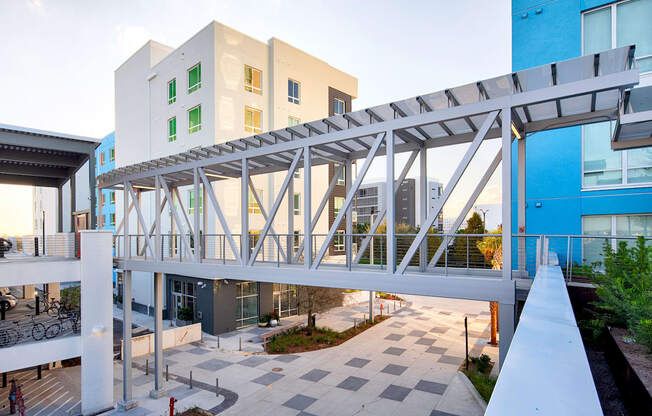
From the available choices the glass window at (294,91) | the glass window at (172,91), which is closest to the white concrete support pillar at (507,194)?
the glass window at (294,91)

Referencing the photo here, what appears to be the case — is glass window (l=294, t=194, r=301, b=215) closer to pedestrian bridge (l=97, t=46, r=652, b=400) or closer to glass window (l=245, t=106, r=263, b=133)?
glass window (l=245, t=106, r=263, b=133)

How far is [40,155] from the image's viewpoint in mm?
19562

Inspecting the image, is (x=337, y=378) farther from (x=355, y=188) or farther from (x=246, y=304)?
(x=246, y=304)

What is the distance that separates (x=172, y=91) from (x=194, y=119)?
4.63 metres

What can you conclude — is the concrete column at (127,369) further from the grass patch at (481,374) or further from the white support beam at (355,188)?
the grass patch at (481,374)

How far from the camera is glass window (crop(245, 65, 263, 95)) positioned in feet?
89.2

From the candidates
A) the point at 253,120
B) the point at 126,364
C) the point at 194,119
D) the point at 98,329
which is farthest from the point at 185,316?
the point at 253,120

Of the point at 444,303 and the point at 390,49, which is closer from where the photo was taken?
the point at 390,49

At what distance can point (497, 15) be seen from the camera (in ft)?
60.7

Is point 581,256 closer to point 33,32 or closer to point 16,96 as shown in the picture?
point 33,32

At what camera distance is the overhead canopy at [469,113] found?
638cm

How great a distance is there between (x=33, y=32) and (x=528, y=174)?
39.9 m

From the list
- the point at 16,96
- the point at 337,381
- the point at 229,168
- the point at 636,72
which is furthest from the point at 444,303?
the point at 16,96

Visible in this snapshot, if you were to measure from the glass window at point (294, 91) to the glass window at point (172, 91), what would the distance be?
921 cm
